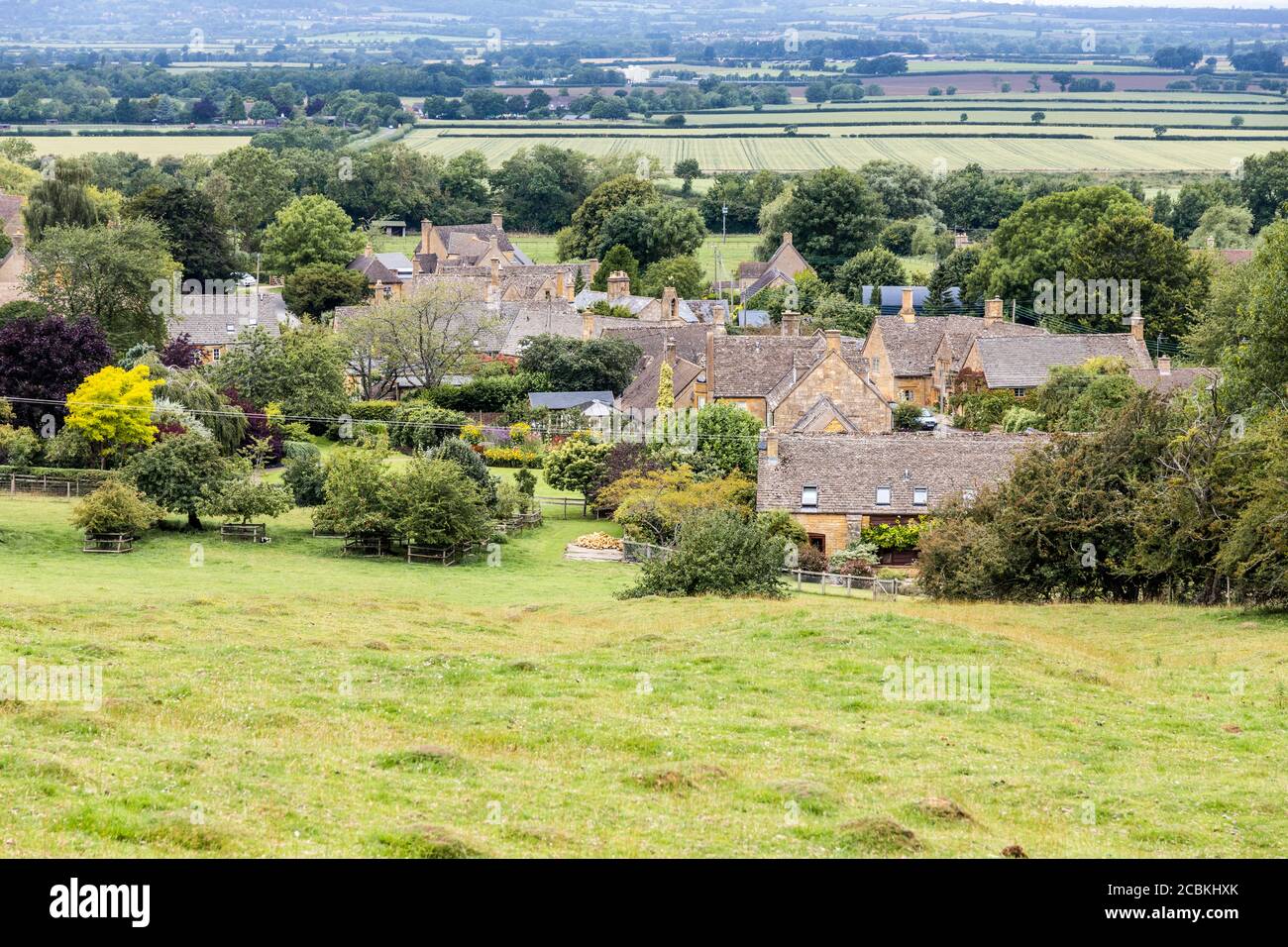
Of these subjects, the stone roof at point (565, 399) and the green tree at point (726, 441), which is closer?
the green tree at point (726, 441)

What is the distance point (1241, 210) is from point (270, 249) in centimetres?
8247

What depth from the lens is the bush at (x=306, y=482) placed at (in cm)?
6638

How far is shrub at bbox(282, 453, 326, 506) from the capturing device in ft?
218

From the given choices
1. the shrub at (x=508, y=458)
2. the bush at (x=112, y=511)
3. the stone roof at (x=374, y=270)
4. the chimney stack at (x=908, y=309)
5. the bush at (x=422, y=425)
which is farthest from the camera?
the stone roof at (x=374, y=270)

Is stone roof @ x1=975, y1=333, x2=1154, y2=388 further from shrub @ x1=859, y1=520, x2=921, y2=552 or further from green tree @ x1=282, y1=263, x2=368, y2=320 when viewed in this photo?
green tree @ x1=282, y1=263, x2=368, y2=320

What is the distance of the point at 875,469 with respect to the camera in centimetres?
6144

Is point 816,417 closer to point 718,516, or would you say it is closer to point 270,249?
point 718,516

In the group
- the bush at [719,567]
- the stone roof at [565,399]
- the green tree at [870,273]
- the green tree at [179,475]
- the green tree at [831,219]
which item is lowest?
the stone roof at [565,399]

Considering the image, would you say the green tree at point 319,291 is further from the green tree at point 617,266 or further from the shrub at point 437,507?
the shrub at point 437,507

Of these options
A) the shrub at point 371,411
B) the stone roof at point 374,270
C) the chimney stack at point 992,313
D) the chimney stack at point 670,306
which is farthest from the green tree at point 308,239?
the chimney stack at point 992,313

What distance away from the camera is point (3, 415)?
227ft

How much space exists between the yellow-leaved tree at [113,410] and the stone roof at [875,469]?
25.0 metres

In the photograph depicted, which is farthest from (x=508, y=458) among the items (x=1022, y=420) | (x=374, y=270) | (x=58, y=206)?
(x=374, y=270)
